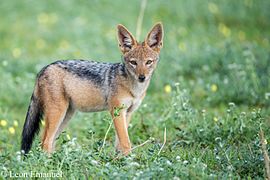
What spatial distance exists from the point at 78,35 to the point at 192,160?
8.72m

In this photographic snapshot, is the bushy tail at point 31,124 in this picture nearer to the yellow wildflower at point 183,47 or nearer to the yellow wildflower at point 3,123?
the yellow wildflower at point 3,123

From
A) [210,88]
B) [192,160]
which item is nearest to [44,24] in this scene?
[210,88]

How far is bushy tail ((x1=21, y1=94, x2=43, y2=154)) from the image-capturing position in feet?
23.4

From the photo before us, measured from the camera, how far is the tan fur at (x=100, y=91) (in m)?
7.14

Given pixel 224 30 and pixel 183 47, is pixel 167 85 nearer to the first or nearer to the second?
pixel 183 47

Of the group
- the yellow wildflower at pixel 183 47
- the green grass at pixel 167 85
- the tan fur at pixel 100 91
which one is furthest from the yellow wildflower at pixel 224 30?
the tan fur at pixel 100 91

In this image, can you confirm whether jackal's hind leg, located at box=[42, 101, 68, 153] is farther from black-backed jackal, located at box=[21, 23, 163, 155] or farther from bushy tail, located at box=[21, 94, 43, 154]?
bushy tail, located at box=[21, 94, 43, 154]

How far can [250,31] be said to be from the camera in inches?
593

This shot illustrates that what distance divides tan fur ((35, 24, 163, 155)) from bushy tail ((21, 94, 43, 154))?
0.33 feet

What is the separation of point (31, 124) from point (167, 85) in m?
3.73

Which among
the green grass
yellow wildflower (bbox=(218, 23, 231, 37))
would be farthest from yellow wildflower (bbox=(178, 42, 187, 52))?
yellow wildflower (bbox=(218, 23, 231, 37))

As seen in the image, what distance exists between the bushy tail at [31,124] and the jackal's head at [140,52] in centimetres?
115

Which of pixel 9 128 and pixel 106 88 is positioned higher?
pixel 106 88

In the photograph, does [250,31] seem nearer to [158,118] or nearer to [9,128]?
[158,118]
